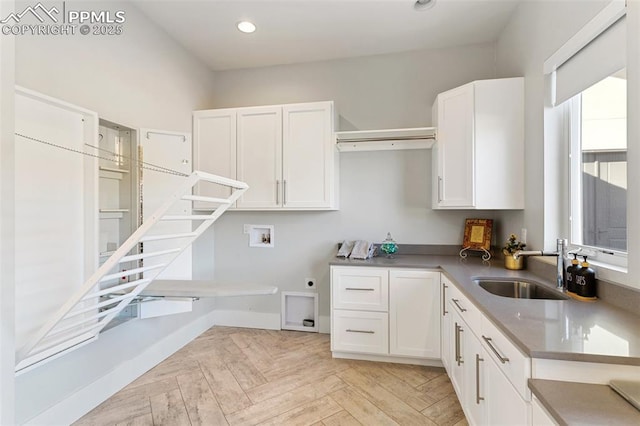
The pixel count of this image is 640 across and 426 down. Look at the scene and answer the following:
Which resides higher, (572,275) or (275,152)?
(275,152)

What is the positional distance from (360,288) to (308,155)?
1.35m

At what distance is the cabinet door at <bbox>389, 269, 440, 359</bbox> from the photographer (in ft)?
8.16

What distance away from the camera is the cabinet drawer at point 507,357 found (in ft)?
3.43

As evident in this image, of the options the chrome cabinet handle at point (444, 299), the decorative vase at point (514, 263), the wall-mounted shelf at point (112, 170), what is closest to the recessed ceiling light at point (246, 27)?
the wall-mounted shelf at point (112, 170)

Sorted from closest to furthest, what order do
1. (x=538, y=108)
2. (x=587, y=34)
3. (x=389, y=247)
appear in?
(x=587, y=34)
(x=538, y=108)
(x=389, y=247)

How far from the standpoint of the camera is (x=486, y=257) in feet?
9.12

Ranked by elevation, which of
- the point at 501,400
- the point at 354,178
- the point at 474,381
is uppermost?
the point at 354,178

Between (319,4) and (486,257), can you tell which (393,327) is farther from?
(319,4)

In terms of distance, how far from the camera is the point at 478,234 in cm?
283

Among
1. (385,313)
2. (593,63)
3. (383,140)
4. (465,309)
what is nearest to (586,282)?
(465,309)

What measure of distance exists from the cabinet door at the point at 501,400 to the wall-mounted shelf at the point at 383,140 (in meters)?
2.05

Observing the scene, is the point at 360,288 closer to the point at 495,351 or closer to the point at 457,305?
the point at 457,305

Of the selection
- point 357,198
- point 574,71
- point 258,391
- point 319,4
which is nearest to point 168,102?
point 319,4

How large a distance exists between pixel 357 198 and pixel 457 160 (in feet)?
3.52
